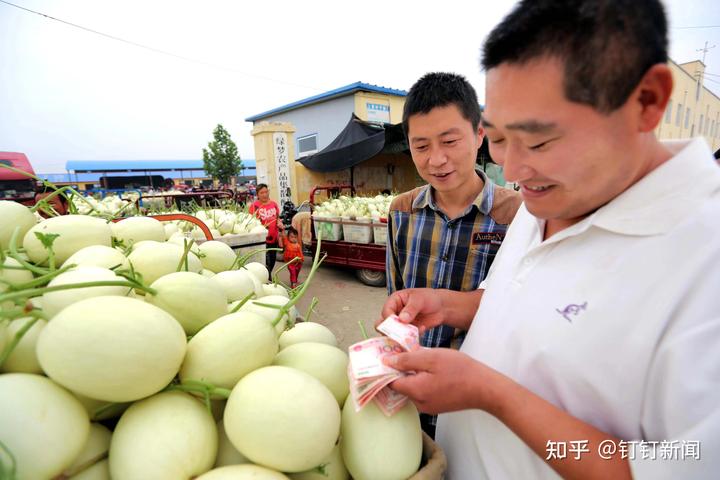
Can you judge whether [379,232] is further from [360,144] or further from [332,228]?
[360,144]

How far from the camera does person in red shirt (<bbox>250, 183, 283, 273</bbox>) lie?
5.45 m

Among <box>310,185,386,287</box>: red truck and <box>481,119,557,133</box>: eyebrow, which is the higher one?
<box>481,119,557,133</box>: eyebrow

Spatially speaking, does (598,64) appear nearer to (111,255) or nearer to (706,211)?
(706,211)

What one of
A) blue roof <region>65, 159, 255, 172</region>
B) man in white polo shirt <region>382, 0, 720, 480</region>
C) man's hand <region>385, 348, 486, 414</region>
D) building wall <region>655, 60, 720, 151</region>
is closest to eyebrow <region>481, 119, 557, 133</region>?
man in white polo shirt <region>382, 0, 720, 480</region>

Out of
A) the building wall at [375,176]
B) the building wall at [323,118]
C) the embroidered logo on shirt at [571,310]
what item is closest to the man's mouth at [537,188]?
the embroidered logo on shirt at [571,310]

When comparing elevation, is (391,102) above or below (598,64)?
above

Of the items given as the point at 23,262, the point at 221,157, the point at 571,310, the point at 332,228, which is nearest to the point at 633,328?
the point at 571,310

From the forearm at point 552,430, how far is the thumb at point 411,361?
12cm

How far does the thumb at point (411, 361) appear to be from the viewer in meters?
0.75

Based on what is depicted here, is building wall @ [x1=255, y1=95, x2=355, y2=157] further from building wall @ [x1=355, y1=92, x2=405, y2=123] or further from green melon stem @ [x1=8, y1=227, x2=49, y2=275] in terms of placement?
green melon stem @ [x1=8, y1=227, x2=49, y2=275]

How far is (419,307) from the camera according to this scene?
3.74 ft

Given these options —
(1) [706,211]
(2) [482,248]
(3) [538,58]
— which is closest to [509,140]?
(3) [538,58]

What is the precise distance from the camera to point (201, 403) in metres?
0.80

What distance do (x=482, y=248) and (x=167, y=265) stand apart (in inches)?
50.9
